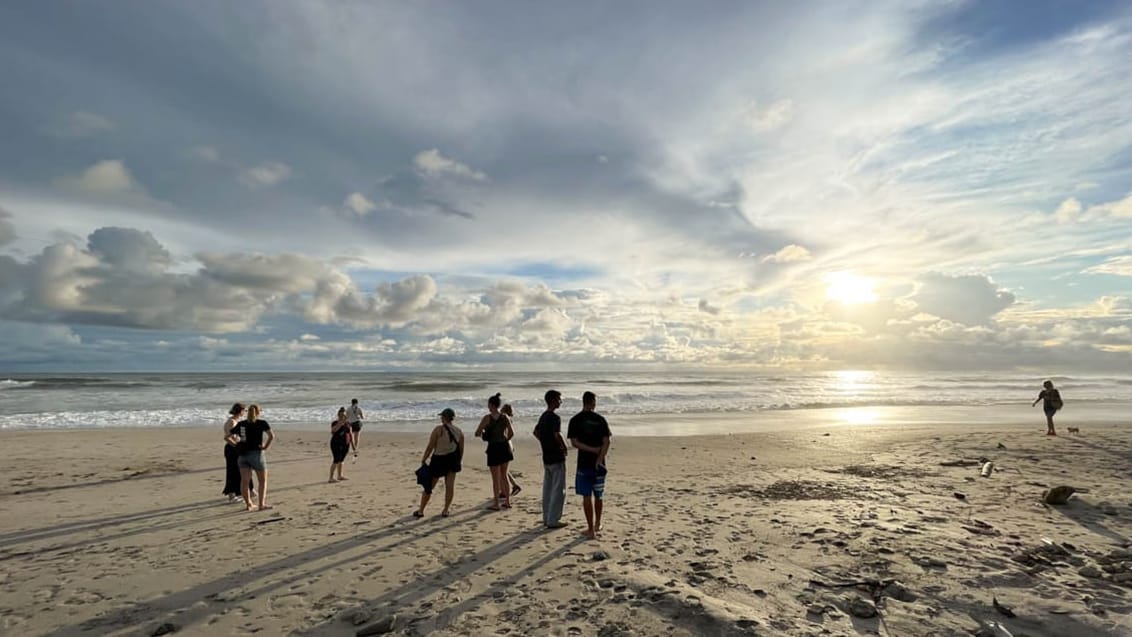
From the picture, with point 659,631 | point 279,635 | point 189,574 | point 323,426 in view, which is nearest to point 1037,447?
point 659,631

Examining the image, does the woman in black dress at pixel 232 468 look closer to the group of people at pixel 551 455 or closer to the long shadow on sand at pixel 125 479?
the long shadow on sand at pixel 125 479

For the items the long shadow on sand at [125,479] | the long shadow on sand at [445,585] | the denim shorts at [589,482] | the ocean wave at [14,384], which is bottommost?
the long shadow on sand at [125,479]

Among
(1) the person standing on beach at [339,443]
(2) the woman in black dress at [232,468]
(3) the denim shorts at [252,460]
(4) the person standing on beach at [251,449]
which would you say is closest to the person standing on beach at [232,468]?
(2) the woman in black dress at [232,468]

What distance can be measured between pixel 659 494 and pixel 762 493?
201 cm

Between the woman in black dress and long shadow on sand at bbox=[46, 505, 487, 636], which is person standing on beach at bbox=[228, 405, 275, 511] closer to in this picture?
the woman in black dress

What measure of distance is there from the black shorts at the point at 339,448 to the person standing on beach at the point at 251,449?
2.45 metres

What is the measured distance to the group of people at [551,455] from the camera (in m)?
7.35

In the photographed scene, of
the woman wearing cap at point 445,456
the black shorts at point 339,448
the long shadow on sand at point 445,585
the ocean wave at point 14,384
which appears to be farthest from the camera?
the ocean wave at point 14,384

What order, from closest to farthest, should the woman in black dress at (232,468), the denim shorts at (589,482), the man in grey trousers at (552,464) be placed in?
1. the denim shorts at (589,482)
2. the man in grey trousers at (552,464)
3. the woman in black dress at (232,468)

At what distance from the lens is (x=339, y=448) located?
1172 centimetres

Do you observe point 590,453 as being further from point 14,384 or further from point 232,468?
point 14,384

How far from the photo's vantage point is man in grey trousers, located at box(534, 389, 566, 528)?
7.80 metres

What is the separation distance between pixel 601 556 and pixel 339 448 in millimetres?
7677

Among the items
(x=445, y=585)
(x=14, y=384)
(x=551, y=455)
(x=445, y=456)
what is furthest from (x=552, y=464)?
(x=14, y=384)
